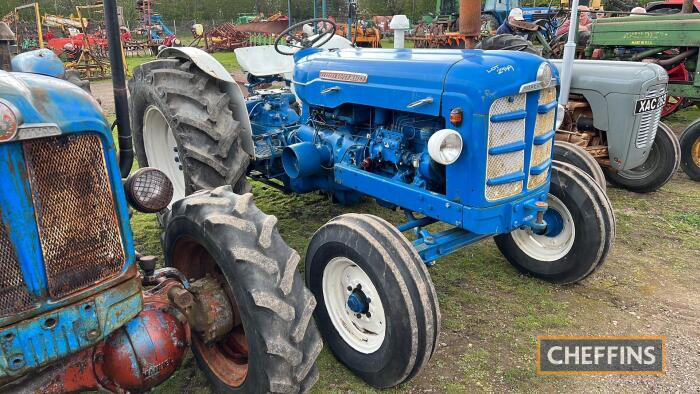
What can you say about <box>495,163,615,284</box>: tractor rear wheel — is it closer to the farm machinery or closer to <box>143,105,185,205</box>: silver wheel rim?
<box>143,105,185,205</box>: silver wheel rim

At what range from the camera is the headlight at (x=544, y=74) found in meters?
2.63

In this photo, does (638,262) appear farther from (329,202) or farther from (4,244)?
(4,244)

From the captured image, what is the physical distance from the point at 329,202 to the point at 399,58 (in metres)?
2.13

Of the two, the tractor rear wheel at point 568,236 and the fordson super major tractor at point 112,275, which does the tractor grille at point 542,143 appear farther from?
the fordson super major tractor at point 112,275

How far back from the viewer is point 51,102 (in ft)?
4.97

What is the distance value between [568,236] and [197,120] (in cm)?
250

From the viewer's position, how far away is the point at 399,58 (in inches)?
121

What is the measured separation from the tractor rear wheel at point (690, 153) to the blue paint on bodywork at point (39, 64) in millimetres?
5964

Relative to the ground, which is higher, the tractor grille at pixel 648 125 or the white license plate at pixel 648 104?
the white license plate at pixel 648 104

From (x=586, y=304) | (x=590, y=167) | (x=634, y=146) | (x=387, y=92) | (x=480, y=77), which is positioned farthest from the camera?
(x=634, y=146)

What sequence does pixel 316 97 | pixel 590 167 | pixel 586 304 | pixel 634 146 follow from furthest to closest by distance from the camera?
pixel 634 146, pixel 590 167, pixel 316 97, pixel 586 304

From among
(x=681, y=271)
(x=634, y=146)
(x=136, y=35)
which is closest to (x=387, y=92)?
(x=681, y=271)

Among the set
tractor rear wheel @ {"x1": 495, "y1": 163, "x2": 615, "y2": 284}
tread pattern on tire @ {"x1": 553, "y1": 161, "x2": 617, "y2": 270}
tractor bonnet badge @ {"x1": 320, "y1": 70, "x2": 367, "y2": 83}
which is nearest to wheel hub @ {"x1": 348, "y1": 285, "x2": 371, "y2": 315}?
tractor bonnet badge @ {"x1": 320, "y1": 70, "x2": 367, "y2": 83}

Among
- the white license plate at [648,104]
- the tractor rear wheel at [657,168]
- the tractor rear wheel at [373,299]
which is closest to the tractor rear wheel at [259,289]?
the tractor rear wheel at [373,299]
